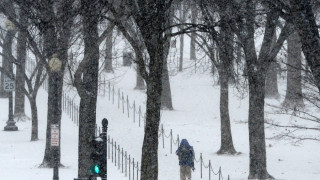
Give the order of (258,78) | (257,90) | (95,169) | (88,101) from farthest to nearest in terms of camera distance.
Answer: (257,90), (258,78), (88,101), (95,169)

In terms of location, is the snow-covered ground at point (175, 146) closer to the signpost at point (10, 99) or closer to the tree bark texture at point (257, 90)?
the signpost at point (10, 99)

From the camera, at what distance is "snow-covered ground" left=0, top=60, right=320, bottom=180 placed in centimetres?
1986

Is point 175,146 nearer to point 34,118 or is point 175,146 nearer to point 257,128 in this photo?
point 34,118

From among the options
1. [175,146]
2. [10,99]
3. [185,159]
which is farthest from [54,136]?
[10,99]

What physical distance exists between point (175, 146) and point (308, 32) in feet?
48.0

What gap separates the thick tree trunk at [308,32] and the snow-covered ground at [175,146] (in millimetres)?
9177

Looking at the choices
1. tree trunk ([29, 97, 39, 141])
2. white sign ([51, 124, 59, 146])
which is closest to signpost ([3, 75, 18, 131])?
tree trunk ([29, 97, 39, 141])

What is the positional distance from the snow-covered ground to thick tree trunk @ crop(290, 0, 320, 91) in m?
9.18

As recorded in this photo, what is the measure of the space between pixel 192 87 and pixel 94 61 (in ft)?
80.5

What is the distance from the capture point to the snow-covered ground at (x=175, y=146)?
1986 centimetres

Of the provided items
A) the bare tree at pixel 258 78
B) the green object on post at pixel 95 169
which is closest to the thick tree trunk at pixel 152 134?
the green object on post at pixel 95 169

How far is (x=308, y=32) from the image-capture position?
10.2 metres

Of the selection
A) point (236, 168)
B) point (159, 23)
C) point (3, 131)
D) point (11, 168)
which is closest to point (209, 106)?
point (3, 131)

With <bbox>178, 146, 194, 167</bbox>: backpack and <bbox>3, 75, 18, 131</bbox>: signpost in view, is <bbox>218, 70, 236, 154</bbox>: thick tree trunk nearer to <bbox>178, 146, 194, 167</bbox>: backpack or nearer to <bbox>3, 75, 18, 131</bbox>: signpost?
<bbox>178, 146, 194, 167</bbox>: backpack
